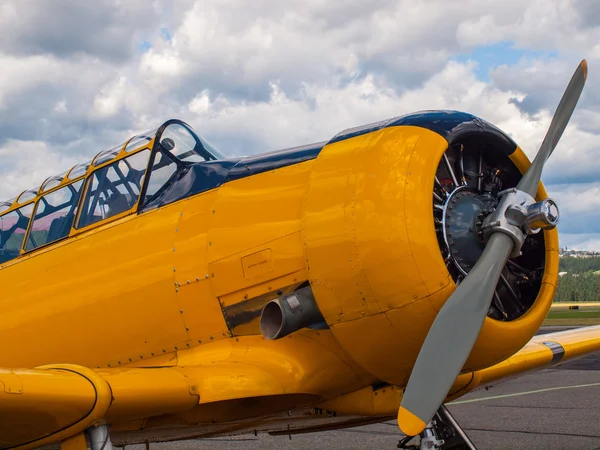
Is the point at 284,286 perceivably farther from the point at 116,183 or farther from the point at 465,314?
the point at 116,183

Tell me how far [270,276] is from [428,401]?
145cm

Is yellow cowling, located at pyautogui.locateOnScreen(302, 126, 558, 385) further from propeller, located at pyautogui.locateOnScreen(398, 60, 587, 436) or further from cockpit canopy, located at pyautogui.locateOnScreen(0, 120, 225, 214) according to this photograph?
cockpit canopy, located at pyautogui.locateOnScreen(0, 120, 225, 214)

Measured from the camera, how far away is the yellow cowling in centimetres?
438

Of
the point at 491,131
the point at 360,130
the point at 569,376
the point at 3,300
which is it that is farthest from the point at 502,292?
the point at 569,376

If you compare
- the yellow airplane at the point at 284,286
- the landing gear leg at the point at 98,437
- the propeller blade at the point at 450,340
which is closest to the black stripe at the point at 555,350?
the yellow airplane at the point at 284,286

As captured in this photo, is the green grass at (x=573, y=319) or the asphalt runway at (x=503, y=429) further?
the green grass at (x=573, y=319)

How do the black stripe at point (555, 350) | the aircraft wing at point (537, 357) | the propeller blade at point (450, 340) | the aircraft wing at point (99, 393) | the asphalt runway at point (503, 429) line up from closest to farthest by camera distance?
the propeller blade at point (450, 340), the aircraft wing at point (99, 393), the aircraft wing at point (537, 357), the black stripe at point (555, 350), the asphalt runway at point (503, 429)

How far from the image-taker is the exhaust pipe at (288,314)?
4.69 metres

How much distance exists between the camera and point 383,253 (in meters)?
4.40

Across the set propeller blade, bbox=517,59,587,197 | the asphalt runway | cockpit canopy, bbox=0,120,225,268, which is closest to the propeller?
propeller blade, bbox=517,59,587,197

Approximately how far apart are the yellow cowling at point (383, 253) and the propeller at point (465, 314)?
18 centimetres

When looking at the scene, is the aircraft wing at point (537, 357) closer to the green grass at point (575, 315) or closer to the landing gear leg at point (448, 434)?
the landing gear leg at point (448, 434)

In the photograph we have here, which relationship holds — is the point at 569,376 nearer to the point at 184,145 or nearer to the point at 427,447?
the point at 427,447

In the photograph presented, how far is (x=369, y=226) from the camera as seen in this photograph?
445cm
